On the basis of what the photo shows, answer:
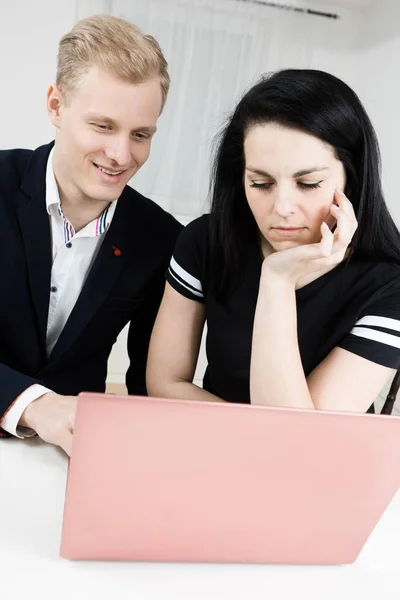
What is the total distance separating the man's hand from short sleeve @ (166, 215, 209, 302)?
0.39 m

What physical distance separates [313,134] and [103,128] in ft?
1.34

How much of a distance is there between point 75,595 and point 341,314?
748 millimetres

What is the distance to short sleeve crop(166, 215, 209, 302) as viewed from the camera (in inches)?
52.6

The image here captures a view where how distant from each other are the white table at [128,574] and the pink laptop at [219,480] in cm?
2

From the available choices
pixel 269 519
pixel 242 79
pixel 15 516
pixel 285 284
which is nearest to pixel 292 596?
pixel 269 519

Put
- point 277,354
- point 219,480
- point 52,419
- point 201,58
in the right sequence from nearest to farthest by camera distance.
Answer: point 219,480
point 52,419
point 277,354
point 201,58

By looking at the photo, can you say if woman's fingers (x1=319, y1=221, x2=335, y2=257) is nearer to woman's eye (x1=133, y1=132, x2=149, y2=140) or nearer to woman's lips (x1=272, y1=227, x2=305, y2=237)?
woman's lips (x1=272, y1=227, x2=305, y2=237)

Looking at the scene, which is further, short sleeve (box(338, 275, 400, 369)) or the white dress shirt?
Answer: the white dress shirt

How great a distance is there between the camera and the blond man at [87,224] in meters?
1.25

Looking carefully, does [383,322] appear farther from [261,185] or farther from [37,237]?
[37,237]

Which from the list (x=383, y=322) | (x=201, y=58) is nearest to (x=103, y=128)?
(x=383, y=322)

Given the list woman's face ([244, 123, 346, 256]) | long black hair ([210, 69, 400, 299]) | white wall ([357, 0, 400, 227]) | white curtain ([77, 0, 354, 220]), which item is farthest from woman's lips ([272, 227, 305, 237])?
white curtain ([77, 0, 354, 220])

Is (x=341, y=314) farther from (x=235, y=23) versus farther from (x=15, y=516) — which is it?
(x=235, y=23)

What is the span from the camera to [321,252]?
1.13m
